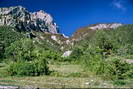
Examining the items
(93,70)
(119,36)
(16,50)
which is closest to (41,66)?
(93,70)

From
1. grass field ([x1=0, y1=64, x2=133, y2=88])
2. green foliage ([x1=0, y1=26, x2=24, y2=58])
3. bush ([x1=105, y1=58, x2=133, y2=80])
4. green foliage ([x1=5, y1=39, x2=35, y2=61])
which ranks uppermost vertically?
green foliage ([x1=0, y1=26, x2=24, y2=58])

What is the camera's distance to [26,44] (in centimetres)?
7706

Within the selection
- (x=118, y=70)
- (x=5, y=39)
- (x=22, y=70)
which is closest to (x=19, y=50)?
(x=22, y=70)

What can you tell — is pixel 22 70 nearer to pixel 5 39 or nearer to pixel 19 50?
pixel 19 50

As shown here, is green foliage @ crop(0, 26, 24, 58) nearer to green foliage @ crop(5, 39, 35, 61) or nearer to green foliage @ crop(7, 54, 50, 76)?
green foliage @ crop(5, 39, 35, 61)

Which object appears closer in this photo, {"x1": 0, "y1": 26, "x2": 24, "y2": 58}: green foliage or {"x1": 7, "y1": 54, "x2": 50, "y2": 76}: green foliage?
{"x1": 7, "y1": 54, "x2": 50, "y2": 76}: green foliage

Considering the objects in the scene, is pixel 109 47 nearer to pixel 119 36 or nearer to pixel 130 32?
pixel 119 36

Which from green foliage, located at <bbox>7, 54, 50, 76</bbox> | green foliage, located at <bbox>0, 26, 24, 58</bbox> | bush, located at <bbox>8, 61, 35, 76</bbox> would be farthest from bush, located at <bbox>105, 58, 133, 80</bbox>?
green foliage, located at <bbox>0, 26, 24, 58</bbox>

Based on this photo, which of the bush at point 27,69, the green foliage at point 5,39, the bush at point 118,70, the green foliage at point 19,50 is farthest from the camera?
the green foliage at point 5,39

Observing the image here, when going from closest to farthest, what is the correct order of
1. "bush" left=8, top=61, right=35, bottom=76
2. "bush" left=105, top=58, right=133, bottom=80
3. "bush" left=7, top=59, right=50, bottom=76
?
"bush" left=105, top=58, right=133, bottom=80, "bush" left=8, top=61, right=35, bottom=76, "bush" left=7, top=59, right=50, bottom=76

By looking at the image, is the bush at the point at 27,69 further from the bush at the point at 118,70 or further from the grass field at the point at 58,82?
the bush at the point at 118,70

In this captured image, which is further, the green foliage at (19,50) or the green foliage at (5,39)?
the green foliage at (5,39)

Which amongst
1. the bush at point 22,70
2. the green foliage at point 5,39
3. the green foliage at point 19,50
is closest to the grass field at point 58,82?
the bush at point 22,70

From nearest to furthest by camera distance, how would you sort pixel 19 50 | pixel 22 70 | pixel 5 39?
1. pixel 22 70
2. pixel 19 50
3. pixel 5 39
